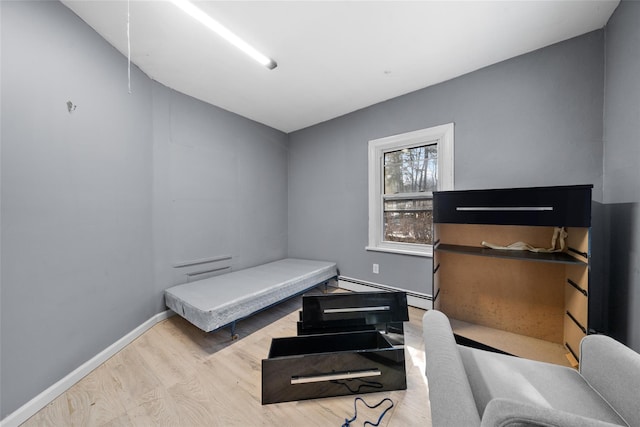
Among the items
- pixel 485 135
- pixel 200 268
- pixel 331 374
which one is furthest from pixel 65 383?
pixel 485 135

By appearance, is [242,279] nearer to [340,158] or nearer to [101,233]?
[101,233]

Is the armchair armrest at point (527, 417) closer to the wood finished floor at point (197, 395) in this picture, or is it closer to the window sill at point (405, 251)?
the wood finished floor at point (197, 395)

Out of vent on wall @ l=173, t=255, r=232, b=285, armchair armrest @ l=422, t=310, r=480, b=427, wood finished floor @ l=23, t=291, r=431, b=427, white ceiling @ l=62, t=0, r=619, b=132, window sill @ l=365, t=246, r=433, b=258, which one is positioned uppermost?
white ceiling @ l=62, t=0, r=619, b=132

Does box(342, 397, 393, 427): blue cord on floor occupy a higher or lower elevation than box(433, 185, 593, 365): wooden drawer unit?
lower

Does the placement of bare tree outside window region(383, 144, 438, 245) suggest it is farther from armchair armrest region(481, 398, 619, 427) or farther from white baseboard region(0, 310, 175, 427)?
white baseboard region(0, 310, 175, 427)

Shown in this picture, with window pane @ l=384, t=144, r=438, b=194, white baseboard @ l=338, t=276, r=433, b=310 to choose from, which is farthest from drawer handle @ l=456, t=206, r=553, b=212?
white baseboard @ l=338, t=276, r=433, b=310

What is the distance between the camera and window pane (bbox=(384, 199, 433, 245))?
264 centimetres

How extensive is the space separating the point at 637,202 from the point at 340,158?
2.60 meters

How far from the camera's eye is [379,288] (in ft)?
9.33

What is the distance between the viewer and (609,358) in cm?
89

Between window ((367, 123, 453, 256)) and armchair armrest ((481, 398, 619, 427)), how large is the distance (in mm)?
2079

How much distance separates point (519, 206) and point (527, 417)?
1.50 meters

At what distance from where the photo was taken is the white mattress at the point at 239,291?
1.88 metres

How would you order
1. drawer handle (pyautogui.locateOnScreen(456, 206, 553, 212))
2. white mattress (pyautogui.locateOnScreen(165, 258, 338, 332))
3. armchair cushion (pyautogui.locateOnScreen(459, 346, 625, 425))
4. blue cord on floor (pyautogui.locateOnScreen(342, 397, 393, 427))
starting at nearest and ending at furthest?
armchair cushion (pyautogui.locateOnScreen(459, 346, 625, 425)), blue cord on floor (pyautogui.locateOnScreen(342, 397, 393, 427)), drawer handle (pyautogui.locateOnScreen(456, 206, 553, 212)), white mattress (pyautogui.locateOnScreen(165, 258, 338, 332))
